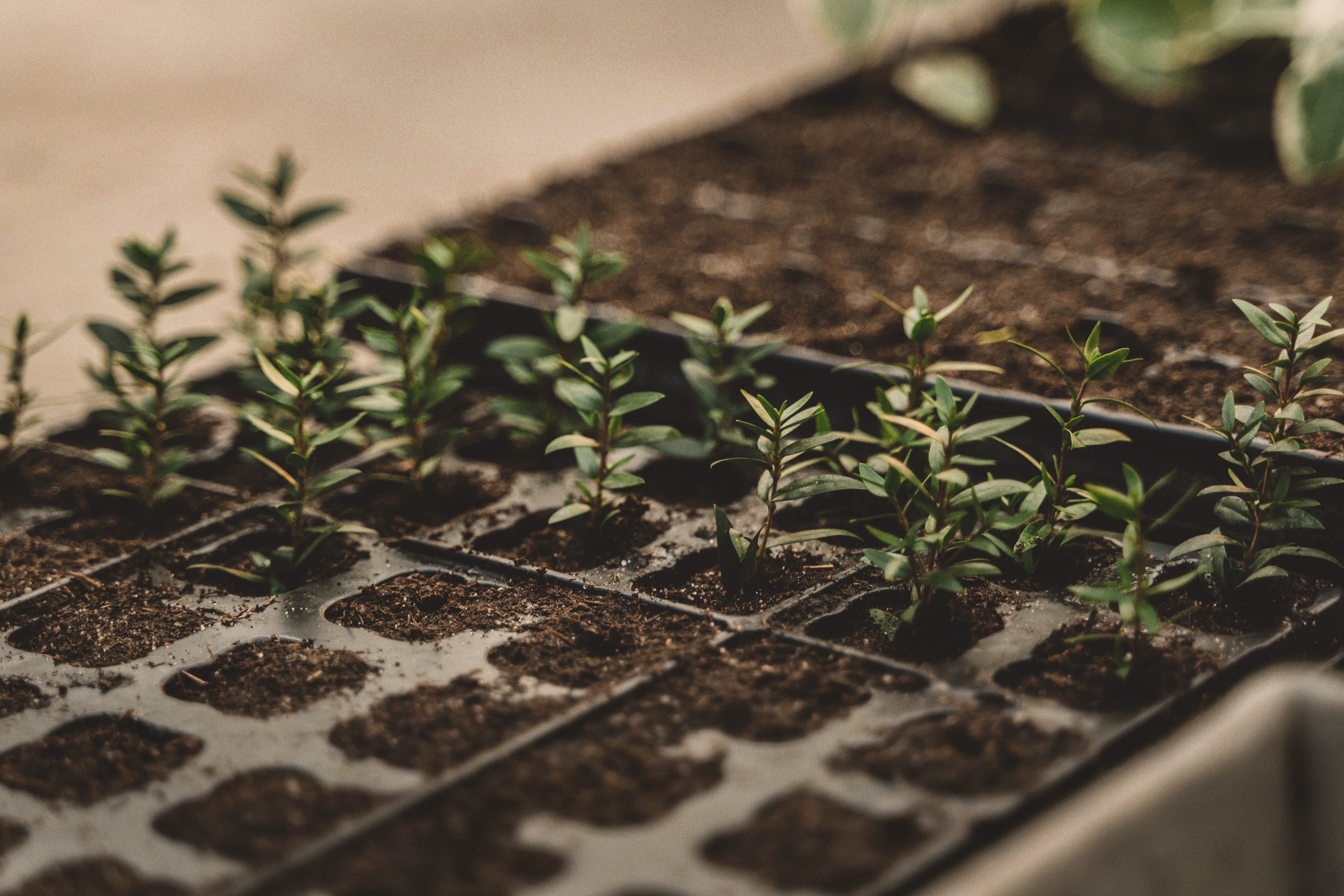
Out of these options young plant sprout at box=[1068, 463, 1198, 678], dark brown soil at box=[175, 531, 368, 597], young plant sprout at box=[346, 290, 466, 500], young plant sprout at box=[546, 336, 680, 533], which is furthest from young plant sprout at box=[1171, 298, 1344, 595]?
dark brown soil at box=[175, 531, 368, 597]

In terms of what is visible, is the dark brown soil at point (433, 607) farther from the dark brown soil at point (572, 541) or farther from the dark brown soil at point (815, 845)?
the dark brown soil at point (815, 845)

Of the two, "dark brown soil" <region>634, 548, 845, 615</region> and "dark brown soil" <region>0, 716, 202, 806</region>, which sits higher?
"dark brown soil" <region>0, 716, 202, 806</region>

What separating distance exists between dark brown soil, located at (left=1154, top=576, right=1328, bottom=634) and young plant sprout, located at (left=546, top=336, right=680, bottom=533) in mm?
665

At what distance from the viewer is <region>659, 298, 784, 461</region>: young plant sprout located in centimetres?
184

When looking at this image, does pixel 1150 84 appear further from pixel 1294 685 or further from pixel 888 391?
pixel 1294 685

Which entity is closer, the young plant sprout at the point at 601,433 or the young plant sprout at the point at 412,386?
the young plant sprout at the point at 601,433

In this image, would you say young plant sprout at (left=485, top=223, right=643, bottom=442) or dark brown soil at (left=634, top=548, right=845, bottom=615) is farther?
young plant sprout at (left=485, top=223, right=643, bottom=442)

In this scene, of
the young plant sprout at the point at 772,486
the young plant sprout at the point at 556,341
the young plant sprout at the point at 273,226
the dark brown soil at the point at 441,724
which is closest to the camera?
the dark brown soil at the point at 441,724

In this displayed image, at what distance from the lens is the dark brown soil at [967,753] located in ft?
4.14

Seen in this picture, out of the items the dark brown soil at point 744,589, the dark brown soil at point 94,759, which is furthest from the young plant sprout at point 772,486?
the dark brown soil at point 94,759

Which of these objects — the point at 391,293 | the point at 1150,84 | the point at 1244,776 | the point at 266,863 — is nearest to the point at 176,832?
the point at 266,863

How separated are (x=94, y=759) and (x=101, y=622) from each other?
1.05ft

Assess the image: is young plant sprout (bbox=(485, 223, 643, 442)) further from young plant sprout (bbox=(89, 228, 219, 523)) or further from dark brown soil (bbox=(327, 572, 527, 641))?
young plant sprout (bbox=(89, 228, 219, 523))

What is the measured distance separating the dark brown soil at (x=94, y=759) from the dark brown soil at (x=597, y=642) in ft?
1.18
